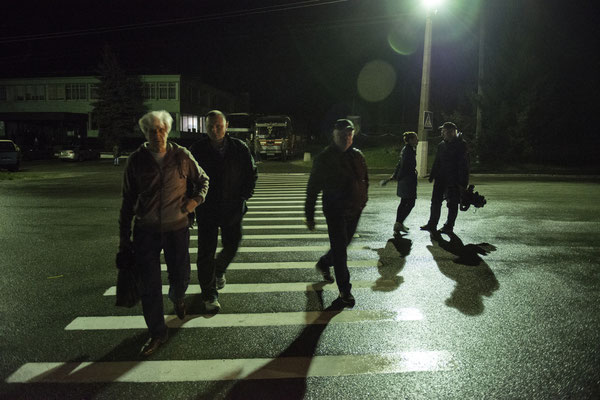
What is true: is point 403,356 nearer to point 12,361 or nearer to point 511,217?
point 12,361

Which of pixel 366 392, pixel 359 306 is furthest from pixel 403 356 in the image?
pixel 359 306

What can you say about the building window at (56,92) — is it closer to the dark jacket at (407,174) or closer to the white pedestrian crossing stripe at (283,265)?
the dark jacket at (407,174)

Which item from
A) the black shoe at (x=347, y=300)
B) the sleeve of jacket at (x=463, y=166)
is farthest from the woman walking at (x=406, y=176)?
the black shoe at (x=347, y=300)

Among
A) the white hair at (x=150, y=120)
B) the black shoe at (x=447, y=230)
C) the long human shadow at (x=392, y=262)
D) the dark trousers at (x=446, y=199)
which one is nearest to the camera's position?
the white hair at (x=150, y=120)

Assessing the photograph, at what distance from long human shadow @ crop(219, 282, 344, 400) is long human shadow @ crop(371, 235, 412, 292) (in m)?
1.63

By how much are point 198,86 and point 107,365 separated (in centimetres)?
5688

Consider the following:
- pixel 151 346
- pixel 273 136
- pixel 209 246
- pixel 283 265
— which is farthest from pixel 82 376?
pixel 273 136

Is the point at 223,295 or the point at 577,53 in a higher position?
the point at 577,53

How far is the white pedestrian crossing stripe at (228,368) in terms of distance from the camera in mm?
3543

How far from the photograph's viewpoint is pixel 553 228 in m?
9.66

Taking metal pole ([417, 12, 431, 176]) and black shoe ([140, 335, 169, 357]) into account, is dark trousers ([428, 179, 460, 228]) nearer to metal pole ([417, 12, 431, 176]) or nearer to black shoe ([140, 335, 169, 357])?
black shoe ([140, 335, 169, 357])

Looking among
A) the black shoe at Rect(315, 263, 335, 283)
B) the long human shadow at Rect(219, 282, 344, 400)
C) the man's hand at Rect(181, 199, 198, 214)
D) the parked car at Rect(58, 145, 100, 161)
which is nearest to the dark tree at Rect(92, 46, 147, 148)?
the parked car at Rect(58, 145, 100, 161)

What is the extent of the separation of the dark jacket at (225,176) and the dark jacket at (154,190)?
2.32ft

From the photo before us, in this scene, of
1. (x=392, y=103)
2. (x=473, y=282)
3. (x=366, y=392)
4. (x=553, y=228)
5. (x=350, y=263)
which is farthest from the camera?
(x=392, y=103)
